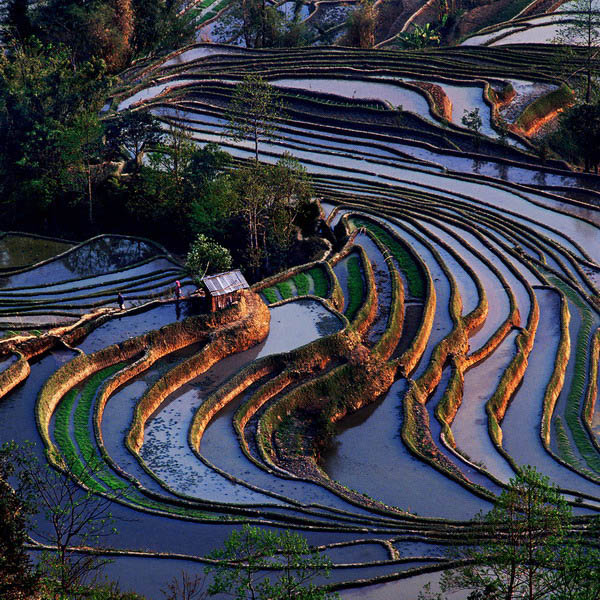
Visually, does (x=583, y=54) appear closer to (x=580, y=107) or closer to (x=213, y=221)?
(x=580, y=107)

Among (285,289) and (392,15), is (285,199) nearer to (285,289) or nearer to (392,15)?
(285,289)

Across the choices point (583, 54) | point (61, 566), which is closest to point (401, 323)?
point (61, 566)

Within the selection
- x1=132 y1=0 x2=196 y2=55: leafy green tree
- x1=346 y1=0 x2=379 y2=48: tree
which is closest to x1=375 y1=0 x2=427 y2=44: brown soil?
x1=346 y1=0 x2=379 y2=48: tree

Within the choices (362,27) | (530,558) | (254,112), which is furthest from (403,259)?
(362,27)

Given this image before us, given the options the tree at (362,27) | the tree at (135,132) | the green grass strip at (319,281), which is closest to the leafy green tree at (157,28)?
the tree at (362,27)

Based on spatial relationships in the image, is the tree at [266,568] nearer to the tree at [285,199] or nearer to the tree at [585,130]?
the tree at [285,199]

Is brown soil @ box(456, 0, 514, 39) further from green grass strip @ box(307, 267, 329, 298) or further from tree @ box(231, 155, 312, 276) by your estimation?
green grass strip @ box(307, 267, 329, 298)
